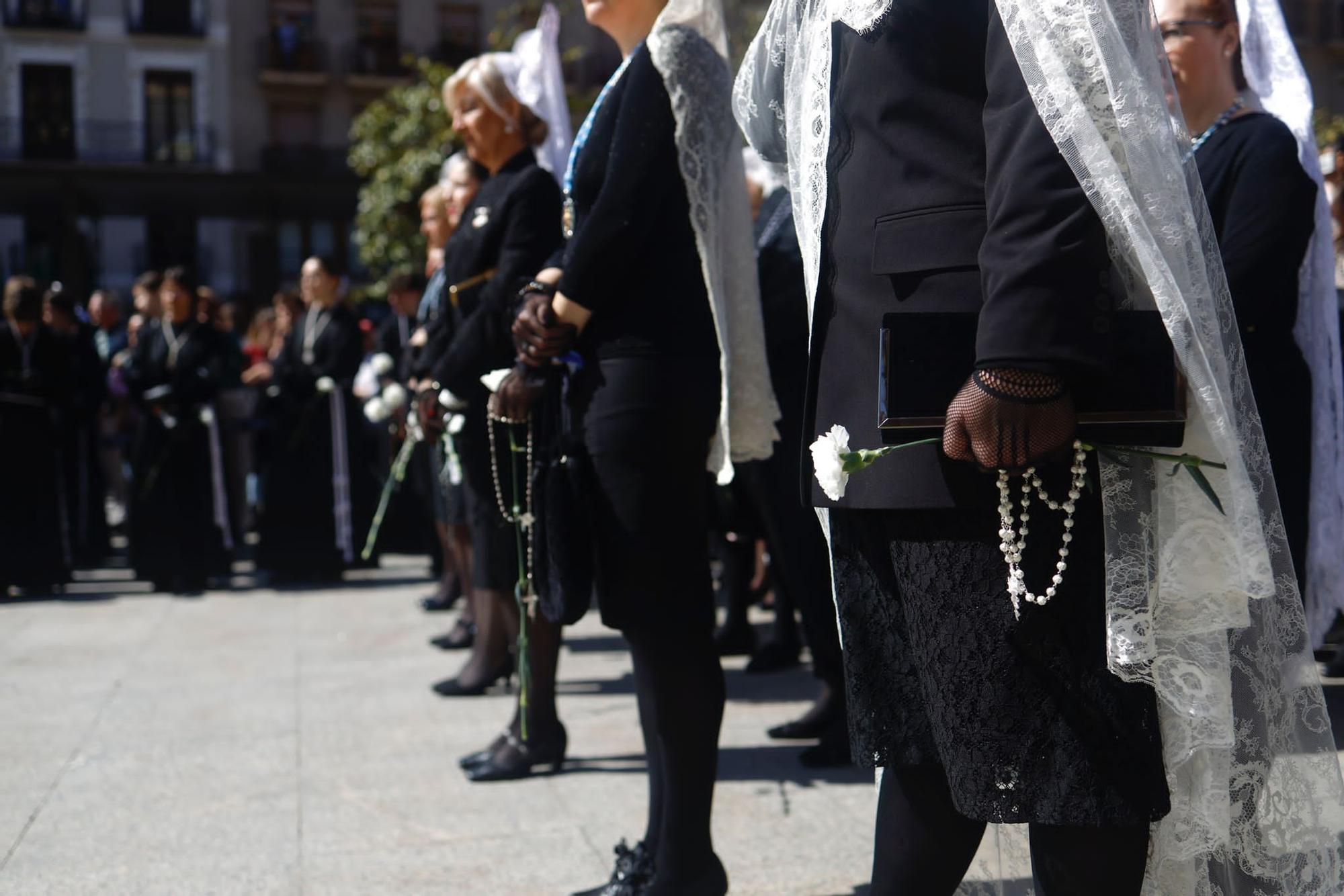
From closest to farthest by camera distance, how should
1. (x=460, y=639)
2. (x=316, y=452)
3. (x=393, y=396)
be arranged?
(x=460, y=639), (x=393, y=396), (x=316, y=452)

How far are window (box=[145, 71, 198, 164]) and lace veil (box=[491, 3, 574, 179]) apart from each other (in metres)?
36.3

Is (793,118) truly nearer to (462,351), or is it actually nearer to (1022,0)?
(1022,0)

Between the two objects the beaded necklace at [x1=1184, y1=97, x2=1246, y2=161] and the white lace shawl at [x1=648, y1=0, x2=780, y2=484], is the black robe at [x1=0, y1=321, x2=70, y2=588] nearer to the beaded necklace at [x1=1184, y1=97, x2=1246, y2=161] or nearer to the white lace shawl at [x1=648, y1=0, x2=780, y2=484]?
the white lace shawl at [x1=648, y1=0, x2=780, y2=484]

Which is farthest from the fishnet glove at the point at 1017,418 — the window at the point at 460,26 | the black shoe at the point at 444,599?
the window at the point at 460,26

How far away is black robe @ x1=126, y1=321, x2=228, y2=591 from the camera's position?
884 cm

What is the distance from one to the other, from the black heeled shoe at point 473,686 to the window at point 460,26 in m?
35.8

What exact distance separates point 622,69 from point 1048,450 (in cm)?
159

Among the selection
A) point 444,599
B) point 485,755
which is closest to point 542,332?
point 485,755

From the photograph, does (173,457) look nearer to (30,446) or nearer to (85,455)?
(30,446)

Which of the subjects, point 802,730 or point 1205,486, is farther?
point 802,730

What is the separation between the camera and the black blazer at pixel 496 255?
13.1ft

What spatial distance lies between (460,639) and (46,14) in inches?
1448

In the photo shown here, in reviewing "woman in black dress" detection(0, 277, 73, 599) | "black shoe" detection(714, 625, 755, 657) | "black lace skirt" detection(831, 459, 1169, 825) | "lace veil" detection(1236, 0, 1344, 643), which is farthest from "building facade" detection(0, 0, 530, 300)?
"black lace skirt" detection(831, 459, 1169, 825)

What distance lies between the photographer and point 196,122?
38625 mm
